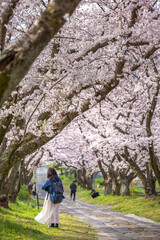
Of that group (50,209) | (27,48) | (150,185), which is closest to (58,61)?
(50,209)

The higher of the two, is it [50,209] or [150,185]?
[150,185]

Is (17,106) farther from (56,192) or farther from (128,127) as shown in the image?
(128,127)

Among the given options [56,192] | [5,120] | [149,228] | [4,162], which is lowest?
[149,228]

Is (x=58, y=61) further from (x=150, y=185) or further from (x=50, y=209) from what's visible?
(x=150, y=185)

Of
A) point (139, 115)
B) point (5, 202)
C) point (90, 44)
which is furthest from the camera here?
point (139, 115)

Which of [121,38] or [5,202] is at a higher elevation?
[121,38]

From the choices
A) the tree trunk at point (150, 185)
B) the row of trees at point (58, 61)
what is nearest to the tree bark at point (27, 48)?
the row of trees at point (58, 61)

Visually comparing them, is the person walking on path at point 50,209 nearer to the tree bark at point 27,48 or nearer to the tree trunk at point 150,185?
the tree bark at point 27,48

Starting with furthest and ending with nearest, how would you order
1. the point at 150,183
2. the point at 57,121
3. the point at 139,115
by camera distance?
1. the point at 139,115
2. the point at 150,183
3. the point at 57,121

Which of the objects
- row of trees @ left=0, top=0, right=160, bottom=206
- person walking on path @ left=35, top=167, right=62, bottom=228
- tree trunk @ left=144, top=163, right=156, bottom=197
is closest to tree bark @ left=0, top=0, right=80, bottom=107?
row of trees @ left=0, top=0, right=160, bottom=206

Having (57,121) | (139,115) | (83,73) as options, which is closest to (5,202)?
(57,121)

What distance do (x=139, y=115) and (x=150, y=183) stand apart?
461cm

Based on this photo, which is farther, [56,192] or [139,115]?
[139,115]

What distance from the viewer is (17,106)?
6656 mm
